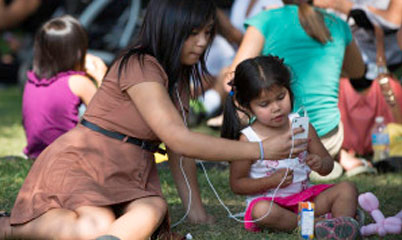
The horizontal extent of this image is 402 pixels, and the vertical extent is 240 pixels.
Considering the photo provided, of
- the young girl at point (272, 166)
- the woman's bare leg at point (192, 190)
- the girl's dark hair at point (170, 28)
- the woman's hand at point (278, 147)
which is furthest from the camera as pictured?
the woman's bare leg at point (192, 190)

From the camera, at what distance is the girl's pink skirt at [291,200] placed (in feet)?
9.15

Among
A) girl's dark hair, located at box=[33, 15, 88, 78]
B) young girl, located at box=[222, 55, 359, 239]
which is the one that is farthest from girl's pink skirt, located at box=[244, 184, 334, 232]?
girl's dark hair, located at box=[33, 15, 88, 78]

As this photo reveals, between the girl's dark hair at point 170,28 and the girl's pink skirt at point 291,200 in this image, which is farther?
the girl's pink skirt at point 291,200

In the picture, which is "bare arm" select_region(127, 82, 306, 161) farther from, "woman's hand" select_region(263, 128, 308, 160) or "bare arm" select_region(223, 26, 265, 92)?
"bare arm" select_region(223, 26, 265, 92)

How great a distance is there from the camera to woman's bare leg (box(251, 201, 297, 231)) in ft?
8.87

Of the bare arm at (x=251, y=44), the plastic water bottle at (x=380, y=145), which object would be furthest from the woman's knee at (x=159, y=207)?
the plastic water bottle at (x=380, y=145)

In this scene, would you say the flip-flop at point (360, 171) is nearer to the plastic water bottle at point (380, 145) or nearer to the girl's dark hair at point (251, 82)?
the plastic water bottle at point (380, 145)

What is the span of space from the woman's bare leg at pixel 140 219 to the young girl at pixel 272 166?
16.1 inches

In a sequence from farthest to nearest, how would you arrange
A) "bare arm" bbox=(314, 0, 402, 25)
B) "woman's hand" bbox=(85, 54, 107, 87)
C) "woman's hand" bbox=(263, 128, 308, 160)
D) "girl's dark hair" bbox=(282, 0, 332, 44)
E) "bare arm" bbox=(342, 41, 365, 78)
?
"bare arm" bbox=(314, 0, 402, 25), "woman's hand" bbox=(85, 54, 107, 87), "bare arm" bbox=(342, 41, 365, 78), "girl's dark hair" bbox=(282, 0, 332, 44), "woman's hand" bbox=(263, 128, 308, 160)

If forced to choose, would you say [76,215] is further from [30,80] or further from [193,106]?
[193,106]

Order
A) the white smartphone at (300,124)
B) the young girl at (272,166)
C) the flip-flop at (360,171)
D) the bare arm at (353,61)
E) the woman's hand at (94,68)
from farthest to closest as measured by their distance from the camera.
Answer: the woman's hand at (94,68) → the bare arm at (353,61) → the flip-flop at (360,171) → the young girl at (272,166) → the white smartphone at (300,124)

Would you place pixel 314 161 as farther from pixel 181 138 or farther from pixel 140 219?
pixel 140 219

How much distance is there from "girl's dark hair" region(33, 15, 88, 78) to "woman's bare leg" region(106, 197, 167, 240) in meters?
1.72

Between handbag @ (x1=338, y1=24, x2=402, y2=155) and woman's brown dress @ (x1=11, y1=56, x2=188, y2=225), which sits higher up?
woman's brown dress @ (x1=11, y1=56, x2=188, y2=225)
